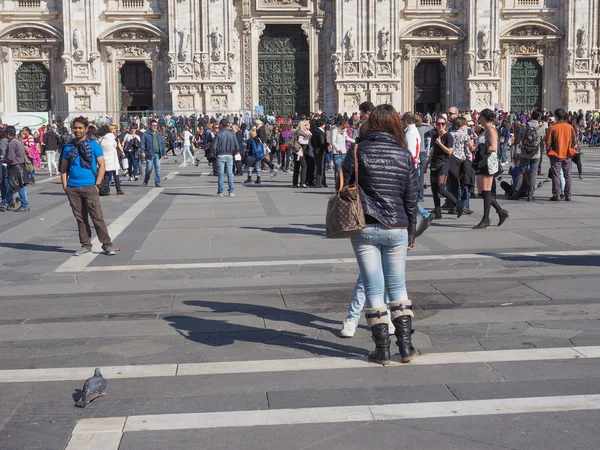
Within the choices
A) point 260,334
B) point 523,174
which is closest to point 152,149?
point 523,174

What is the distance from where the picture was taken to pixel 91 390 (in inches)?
237

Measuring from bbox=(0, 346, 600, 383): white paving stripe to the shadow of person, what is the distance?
303 millimetres

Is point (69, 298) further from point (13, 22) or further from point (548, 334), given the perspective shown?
point (13, 22)

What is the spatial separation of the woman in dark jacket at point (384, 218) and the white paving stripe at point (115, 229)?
215 inches

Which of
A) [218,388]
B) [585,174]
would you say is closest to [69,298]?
[218,388]

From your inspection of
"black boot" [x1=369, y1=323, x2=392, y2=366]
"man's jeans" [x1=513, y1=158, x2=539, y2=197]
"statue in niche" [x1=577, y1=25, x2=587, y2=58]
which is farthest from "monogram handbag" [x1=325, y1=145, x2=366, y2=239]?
"statue in niche" [x1=577, y1=25, x2=587, y2=58]

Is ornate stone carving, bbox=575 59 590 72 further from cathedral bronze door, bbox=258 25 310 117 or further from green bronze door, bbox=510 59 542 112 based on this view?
cathedral bronze door, bbox=258 25 310 117

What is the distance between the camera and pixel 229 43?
42469 mm

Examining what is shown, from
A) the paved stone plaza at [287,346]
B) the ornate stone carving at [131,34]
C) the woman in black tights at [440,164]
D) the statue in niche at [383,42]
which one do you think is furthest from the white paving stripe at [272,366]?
the ornate stone carving at [131,34]

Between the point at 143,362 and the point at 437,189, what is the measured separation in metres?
9.38

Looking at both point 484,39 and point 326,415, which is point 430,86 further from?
point 326,415

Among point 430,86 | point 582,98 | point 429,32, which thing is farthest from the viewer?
point 430,86

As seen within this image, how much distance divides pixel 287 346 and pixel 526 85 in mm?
40135

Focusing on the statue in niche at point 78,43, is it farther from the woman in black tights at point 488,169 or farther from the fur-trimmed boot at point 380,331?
the fur-trimmed boot at point 380,331
